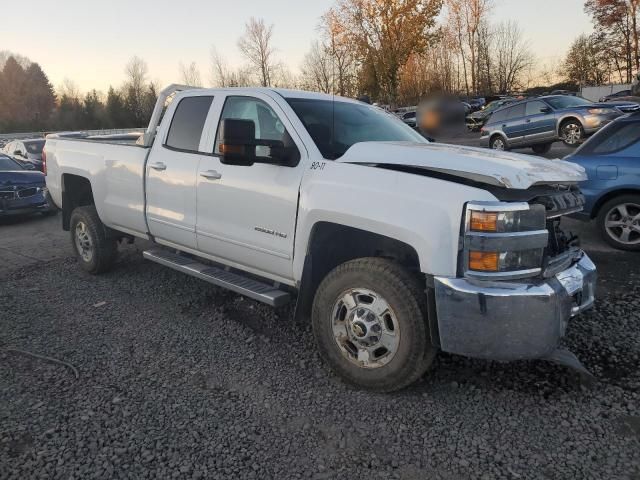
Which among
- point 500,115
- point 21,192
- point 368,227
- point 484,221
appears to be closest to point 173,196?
point 368,227

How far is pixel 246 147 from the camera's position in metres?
3.42

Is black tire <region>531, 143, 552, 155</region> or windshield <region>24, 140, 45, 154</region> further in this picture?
black tire <region>531, 143, 552, 155</region>

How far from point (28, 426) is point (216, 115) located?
2.68 meters

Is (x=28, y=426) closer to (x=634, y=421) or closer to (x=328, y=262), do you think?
(x=328, y=262)

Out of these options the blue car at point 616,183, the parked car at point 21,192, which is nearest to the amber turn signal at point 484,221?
the blue car at point 616,183

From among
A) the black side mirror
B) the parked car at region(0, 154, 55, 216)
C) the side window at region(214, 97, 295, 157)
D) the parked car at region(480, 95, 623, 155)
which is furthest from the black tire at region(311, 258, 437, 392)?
the parked car at region(480, 95, 623, 155)

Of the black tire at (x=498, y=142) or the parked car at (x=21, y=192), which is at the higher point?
the black tire at (x=498, y=142)

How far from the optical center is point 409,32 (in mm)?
10656

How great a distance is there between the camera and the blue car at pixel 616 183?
232 inches

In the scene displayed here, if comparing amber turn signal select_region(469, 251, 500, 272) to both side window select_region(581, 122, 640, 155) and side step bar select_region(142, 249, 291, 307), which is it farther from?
side window select_region(581, 122, 640, 155)

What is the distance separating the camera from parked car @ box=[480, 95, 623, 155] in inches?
569

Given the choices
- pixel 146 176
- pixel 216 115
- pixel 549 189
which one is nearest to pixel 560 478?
pixel 549 189

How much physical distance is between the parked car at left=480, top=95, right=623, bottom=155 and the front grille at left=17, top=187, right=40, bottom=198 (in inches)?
453

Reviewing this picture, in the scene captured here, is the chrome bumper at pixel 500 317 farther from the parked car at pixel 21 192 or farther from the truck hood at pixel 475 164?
the parked car at pixel 21 192
